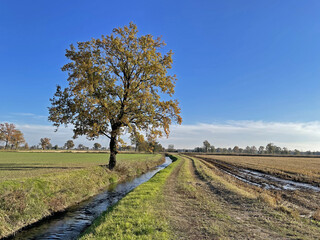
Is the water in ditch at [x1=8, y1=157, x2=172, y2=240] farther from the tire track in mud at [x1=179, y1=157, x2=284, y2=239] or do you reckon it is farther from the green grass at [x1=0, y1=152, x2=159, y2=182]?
the tire track in mud at [x1=179, y1=157, x2=284, y2=239]

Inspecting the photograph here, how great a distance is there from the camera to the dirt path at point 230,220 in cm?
780

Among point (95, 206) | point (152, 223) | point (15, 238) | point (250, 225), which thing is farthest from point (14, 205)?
point (250, 225)

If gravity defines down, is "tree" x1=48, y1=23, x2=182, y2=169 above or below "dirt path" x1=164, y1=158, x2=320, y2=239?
above

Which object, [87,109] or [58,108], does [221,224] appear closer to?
[87,109]

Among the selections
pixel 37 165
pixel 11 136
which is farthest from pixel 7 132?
pixel 37 165

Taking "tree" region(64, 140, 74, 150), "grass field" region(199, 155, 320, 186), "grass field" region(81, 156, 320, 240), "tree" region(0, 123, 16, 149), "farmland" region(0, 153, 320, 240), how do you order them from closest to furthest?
"grass field" region(81, 156, 320, 240), "farmland" region(0, 153, 320, 240), "grass field" region(199, 155, 320, 186), "tree" region(0, 123, 16, 149), "tree" region(64, 140, 74, 150)

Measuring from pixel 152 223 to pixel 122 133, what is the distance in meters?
16.8

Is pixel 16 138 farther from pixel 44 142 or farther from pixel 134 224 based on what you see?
pixel 134 224

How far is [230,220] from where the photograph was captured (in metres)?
9.50

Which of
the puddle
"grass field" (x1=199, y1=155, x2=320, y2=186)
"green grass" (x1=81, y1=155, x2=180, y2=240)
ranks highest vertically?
"green grass" (x1=81, y1=155, x2=180, y2=240)

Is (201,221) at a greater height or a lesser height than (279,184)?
greater

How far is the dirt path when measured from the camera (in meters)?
7.80

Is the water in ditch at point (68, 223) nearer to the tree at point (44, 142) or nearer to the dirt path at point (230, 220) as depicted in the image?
the dirt path at point (230, 220)

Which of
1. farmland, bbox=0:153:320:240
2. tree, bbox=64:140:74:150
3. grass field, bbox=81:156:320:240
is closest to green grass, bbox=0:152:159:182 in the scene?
farmland, bbox=0:153:320:240
